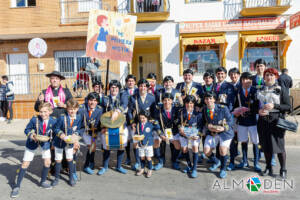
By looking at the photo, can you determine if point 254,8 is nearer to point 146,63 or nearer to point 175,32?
point 175,32

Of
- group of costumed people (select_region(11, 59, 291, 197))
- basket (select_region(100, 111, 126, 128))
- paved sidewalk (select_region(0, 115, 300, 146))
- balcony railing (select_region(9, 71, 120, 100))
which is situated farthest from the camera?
balcony railing (select_region(9, 71, 120, 100))

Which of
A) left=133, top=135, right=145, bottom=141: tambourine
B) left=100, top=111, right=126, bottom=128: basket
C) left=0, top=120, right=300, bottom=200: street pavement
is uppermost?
left=100, top=111, right=126, bottom=128: basket

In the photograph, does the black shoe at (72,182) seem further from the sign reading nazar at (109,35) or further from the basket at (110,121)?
the sign reading nazar at (109,35)

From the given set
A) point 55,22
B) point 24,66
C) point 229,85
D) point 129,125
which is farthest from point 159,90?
point 24,66

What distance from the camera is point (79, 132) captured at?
431 centimetres

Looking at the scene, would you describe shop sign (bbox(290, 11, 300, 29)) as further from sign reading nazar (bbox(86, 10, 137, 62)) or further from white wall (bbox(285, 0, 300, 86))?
sign reading nazar (bbox(86, 10, 137, 62))

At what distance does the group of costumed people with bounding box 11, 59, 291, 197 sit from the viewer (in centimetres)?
401

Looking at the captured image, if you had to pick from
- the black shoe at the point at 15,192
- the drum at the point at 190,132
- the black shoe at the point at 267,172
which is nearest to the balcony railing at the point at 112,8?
the drum at the point at 190,132

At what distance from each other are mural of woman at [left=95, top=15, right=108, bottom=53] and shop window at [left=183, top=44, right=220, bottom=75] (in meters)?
8.19

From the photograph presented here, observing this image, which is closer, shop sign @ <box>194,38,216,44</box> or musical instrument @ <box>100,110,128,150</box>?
musical instrument @ <box>100,110,128,150</box>

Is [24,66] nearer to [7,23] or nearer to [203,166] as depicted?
[7,23]

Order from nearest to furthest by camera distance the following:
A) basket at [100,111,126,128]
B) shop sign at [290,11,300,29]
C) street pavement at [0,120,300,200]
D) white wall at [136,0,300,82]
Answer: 1. street pavement at [0,120,300,200]
2. basket at [100,111,126,128]
3. shop sign at [290,11,300,29]
4. white wall at [136,0,300,82]

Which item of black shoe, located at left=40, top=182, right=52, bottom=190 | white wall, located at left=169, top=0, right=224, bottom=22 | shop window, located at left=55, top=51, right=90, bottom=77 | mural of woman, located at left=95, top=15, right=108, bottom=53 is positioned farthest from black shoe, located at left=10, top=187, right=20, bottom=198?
white wall, located at left=169, top=0, right=224, bottom=22

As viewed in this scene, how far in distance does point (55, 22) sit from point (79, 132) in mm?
9919
